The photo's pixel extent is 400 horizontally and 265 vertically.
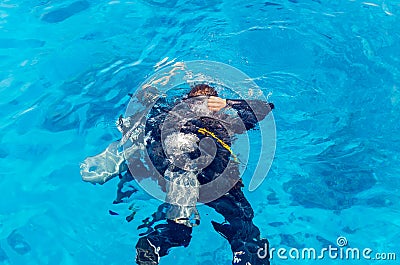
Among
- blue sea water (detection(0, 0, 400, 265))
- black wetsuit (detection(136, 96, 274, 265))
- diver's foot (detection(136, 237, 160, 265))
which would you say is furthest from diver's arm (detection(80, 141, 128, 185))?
diver's foot (detection(136, 237, 160, 265))

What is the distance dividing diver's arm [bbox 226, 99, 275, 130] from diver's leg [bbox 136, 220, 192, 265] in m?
1.50

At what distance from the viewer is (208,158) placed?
197 inches

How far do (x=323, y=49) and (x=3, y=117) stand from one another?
5.28 m

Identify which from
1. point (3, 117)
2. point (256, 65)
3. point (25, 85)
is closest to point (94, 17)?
point (25, 85)

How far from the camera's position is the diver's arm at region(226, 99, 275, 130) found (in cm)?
543

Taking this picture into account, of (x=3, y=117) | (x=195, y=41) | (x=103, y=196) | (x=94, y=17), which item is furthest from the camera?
(x=94, y=17)

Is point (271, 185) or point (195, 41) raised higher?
point (195, 41)

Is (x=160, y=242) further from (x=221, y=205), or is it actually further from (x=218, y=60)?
(x=218, y=60)

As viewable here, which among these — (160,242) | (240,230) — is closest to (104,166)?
(160,242)

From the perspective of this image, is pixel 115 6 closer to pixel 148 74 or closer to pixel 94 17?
pixel 94 17

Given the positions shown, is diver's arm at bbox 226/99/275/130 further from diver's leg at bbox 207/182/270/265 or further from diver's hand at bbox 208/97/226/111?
diver's leg at bbox 207/182/270/265

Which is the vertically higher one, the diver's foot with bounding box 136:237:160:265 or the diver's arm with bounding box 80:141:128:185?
the diver's arm with bounding box 80:141:128:185

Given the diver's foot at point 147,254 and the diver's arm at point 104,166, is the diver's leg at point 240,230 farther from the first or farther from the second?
the diver's arm at point 104,166

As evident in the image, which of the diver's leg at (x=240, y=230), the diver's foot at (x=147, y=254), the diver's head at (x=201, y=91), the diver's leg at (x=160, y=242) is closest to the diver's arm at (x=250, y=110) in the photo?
the diver's head at (x=201, y=91)
